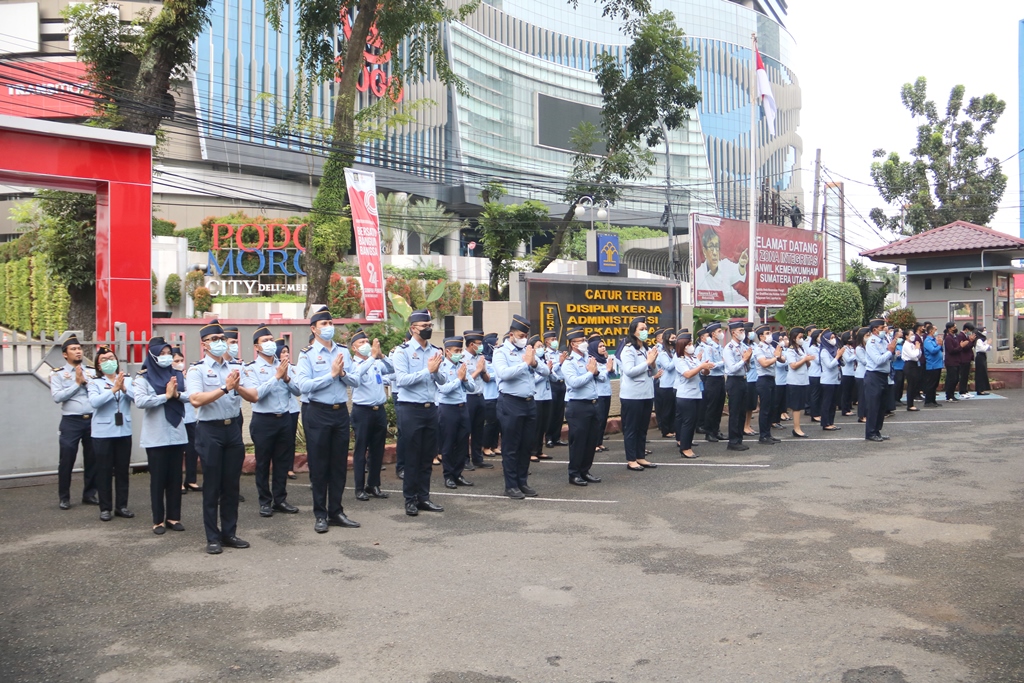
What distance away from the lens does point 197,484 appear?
1000 cm

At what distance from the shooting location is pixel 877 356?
41.0 ft

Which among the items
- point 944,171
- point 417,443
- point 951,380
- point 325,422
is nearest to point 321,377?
point 325,422

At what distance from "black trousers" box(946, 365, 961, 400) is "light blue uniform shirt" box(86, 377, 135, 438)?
16.4 m

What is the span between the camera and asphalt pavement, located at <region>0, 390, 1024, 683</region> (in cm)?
455

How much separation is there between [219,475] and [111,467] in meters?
1.86

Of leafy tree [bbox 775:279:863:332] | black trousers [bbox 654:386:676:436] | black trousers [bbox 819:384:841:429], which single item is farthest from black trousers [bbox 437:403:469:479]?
leafy tree [bbox 775:279:863:332]

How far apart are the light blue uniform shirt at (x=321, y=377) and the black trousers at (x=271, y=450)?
40 centimetres

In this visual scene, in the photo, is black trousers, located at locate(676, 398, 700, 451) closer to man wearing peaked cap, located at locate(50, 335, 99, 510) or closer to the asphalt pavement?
the asphalt pavement

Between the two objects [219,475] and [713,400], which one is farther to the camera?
[713,400]

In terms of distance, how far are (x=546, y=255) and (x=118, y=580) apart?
782 inches

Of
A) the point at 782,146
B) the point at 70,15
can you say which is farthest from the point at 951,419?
the point at 782,146

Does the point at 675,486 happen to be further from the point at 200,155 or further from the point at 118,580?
the point at 200,155

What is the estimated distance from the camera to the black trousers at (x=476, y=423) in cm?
1139

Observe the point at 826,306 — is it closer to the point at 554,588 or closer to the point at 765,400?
the point at 765,400
